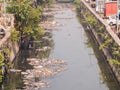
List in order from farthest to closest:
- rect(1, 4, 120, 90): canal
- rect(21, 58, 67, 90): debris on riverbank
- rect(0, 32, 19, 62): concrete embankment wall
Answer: rect(0, 32, 19, 62): concrete embankment wall < rect(21, 58, 67, 90): debris on riverbank < rect(1, 4, 120, 90): canal

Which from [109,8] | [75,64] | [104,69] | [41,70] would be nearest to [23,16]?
[75,64]

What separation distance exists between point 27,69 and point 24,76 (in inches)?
81.8

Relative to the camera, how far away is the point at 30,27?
4034 cm

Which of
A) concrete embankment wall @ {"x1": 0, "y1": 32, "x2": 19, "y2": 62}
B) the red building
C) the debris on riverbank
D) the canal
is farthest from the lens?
the red building

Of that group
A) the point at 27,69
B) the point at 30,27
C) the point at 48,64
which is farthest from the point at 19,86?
the point at 30,27

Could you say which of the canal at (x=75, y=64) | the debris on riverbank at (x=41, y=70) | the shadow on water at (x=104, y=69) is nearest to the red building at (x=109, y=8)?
the canal at (x=75, y=64)

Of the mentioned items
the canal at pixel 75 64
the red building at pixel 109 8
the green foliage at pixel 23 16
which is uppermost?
the green foliage at pixel 23 16

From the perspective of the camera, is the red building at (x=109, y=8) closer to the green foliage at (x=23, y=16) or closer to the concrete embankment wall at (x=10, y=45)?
the green foliage at (x=23, y=16)

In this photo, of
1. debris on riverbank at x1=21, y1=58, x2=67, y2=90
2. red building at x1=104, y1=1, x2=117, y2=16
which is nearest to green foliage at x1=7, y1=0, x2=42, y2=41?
debris on riverbank at x1=21, y1=58, x2=67, y2=90

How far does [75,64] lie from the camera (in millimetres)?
35594

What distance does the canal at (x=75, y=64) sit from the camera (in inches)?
1159

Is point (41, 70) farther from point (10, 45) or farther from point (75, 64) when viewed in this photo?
point (75, 64)

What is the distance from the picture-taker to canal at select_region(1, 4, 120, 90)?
29.4 m

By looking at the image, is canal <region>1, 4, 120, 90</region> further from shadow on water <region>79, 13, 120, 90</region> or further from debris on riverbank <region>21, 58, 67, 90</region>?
debris on riverbank <region>21, 58, 67, 90</region>
